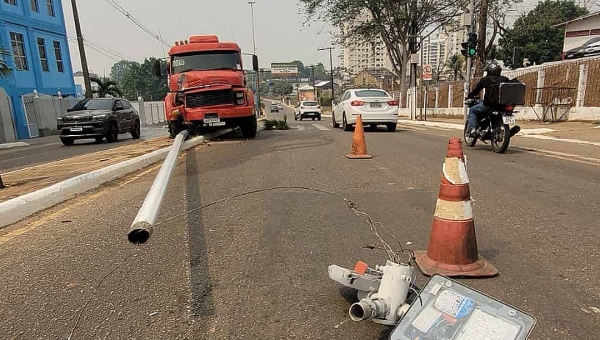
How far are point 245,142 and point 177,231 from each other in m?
7.98

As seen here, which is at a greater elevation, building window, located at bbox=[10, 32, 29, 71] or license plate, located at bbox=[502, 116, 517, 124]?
building window, located at bbox=[10, 32, 29, 71]

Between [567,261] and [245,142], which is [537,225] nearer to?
[567,261]

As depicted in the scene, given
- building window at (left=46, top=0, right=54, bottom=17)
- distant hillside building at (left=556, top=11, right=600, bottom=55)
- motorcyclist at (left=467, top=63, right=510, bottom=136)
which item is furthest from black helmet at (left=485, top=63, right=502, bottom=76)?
distant hillside building at (left=556, top=11, right=600, bottom=55)

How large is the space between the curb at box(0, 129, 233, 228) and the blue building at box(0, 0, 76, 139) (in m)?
18.8

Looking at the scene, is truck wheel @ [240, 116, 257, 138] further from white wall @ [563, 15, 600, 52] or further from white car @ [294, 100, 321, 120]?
white wall @ [563, 15, 600, 52]

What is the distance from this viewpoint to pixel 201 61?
473 inches

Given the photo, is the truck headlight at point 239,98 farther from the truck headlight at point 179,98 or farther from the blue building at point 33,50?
the blue building at point 33,50

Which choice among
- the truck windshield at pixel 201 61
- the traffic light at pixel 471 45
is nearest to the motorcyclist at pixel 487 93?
the truck windshield at pixel 201 61

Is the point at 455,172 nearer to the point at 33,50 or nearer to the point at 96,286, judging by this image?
the point at 96,286

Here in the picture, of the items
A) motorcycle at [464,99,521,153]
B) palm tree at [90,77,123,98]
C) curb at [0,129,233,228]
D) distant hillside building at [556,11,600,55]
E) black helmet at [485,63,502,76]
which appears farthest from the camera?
distant hillside building at [556,11,600,55]

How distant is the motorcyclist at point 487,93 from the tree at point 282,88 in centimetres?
14092

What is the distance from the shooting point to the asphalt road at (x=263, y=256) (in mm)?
2385

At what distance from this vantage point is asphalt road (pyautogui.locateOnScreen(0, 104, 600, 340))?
7.82ft

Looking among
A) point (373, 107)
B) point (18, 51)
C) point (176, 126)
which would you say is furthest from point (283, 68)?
point (176, 126)
